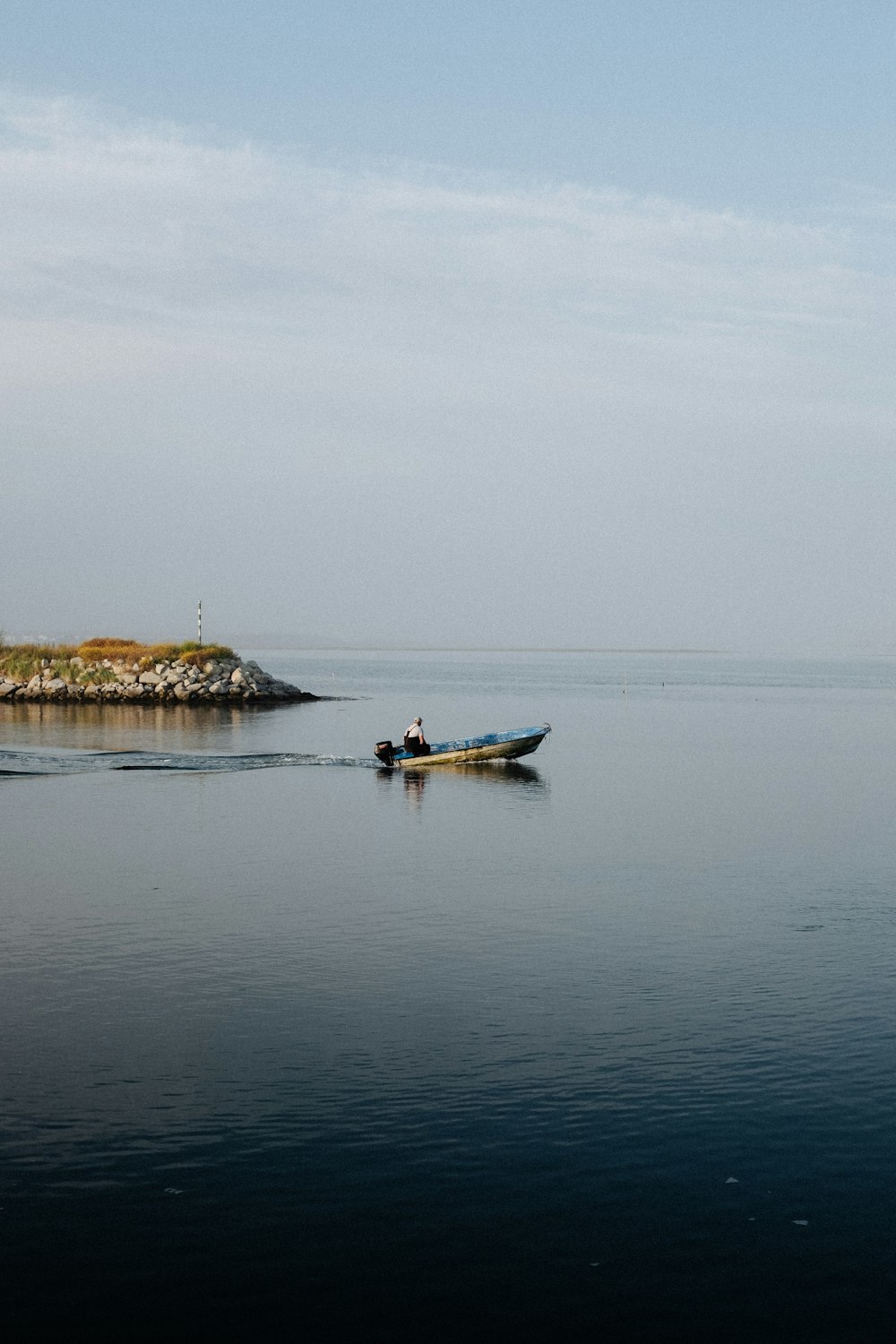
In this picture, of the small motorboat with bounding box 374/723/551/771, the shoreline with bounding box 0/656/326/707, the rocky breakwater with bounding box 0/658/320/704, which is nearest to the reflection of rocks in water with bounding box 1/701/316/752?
the shoreline with bounding box 0/656/326/707

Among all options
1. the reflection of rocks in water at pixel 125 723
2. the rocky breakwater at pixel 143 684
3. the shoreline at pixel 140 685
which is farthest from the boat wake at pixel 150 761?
the rocky breakwater at pixel 143 684

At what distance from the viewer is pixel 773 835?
32.5m

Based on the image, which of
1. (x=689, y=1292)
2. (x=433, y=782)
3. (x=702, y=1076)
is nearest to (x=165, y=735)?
(x=433, y=782)

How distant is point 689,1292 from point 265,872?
18.1 metres

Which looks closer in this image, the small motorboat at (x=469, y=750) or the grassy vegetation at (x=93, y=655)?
the small motorboat at (x=469, y=750)

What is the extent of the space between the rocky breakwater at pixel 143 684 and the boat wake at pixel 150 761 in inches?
1476

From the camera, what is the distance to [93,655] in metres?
97.3

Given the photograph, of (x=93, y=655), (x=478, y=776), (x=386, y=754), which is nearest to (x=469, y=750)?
(x=478, y=776)

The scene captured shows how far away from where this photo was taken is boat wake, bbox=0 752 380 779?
47406 mm

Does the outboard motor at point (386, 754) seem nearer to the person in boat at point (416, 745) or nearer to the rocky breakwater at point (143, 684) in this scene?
the person in boat at point (416, 745)

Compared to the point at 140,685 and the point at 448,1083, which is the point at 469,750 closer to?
the point at 448,1083

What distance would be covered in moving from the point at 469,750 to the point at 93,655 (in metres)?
54.5

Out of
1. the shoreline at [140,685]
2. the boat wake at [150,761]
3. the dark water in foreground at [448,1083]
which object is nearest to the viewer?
the dark water in foreground at [448,1083]

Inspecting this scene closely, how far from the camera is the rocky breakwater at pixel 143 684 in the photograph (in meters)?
90.6
